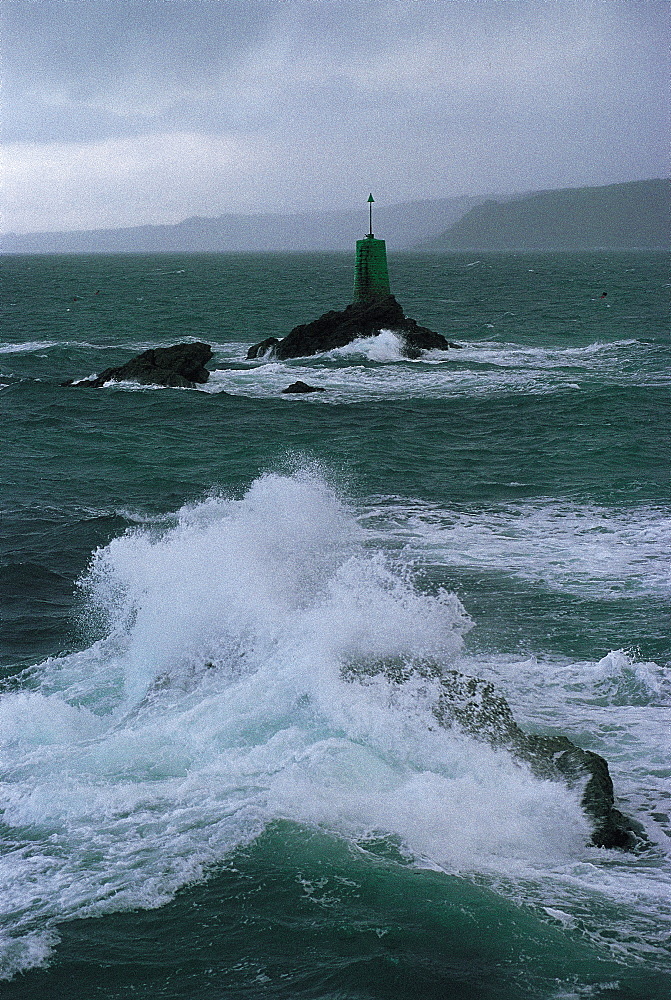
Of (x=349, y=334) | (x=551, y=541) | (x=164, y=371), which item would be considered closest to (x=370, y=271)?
(x=349, y=334)

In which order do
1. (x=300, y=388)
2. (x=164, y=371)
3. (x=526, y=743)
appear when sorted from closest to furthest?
(x=526, y=743)
(x=300, y=388)
(x=164, y=371)

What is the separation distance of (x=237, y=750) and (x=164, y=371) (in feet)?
79.2

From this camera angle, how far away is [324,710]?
10.1 metres

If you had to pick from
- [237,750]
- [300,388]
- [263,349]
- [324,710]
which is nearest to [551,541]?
[324,710]

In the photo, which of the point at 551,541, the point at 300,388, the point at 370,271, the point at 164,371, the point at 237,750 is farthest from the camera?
the point at 370,271

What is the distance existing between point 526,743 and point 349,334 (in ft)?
103

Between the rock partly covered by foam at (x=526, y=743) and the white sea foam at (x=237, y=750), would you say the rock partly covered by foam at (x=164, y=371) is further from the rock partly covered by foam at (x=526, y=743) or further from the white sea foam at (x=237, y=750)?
the rock partly covered by foam at (x=526, y=743)

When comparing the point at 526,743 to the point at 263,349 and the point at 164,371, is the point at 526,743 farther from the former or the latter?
the point at 263,349

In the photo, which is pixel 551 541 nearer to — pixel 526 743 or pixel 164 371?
pixel 526 743

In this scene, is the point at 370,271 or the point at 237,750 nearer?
the point at 237,750

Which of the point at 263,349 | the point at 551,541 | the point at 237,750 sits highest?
the point at 263,349

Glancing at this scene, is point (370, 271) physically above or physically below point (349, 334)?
above

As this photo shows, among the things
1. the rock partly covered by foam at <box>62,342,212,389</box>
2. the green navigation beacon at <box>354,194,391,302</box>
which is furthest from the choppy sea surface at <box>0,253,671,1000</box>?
the green navigation beacon at <box>354,194,391,302</box>

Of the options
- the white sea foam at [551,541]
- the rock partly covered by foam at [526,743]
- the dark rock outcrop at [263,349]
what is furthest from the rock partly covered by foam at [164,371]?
the rock partly covered by foam at [526,743]
